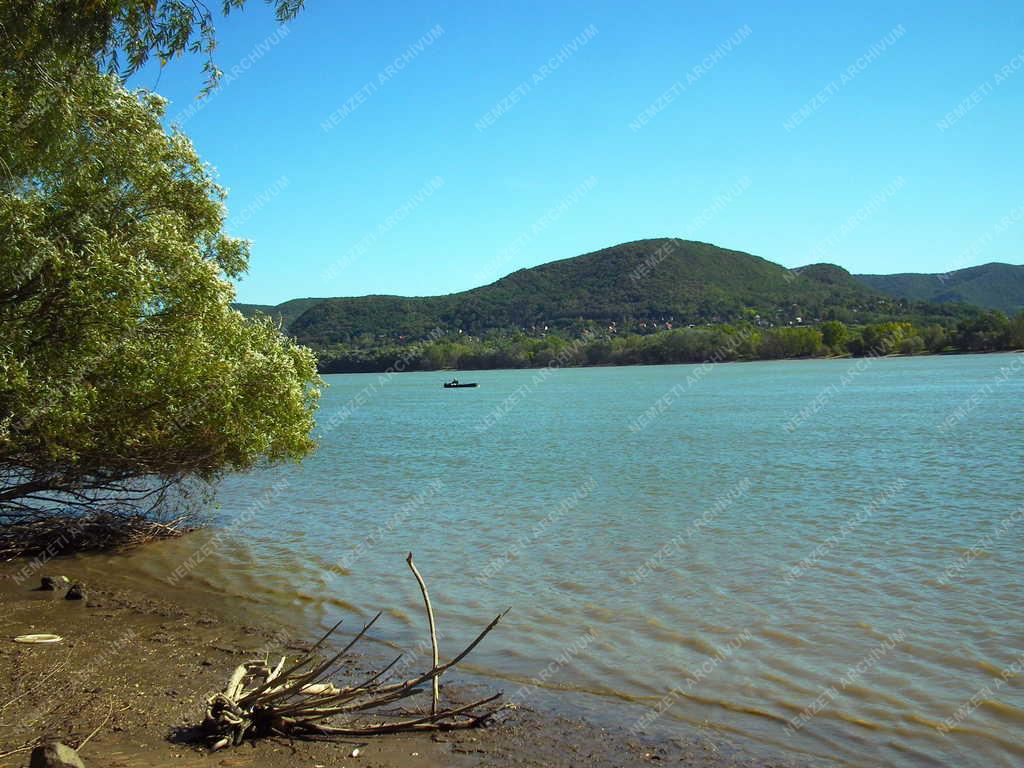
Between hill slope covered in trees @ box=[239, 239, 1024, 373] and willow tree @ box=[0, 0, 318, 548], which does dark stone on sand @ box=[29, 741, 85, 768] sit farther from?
hill slope covered in trees @ box=[239, 239, 1024, 373]

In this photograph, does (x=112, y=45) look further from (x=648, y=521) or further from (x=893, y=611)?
(x=648, y=521)

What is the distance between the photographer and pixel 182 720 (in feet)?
24.6

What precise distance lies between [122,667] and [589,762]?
5.44 metres

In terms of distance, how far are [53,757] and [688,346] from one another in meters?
160

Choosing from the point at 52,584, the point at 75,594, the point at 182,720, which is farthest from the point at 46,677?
the point at 52,584

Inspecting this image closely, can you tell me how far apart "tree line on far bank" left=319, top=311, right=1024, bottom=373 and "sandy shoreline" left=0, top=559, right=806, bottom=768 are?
131 metres

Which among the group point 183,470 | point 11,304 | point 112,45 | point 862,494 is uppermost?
point 112,45

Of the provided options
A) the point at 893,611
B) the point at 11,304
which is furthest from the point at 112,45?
the point at 893,611

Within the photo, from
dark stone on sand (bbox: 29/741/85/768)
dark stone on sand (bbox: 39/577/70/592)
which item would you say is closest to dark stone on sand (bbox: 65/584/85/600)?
dark stone on sand (bbox: 39/577/70/592)

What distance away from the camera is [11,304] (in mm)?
11375

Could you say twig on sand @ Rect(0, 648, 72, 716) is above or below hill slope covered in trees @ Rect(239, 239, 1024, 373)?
below

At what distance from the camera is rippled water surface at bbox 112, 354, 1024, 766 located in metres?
8.80

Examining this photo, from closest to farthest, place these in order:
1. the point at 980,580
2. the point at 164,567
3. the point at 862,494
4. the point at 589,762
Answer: the point at 589,762
the point at 980,580
the point at 164,567
the point at 862,494

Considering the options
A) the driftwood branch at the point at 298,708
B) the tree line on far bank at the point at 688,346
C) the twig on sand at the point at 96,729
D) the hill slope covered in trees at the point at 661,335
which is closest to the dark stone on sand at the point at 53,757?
the twig on sand at the point at 96,729
